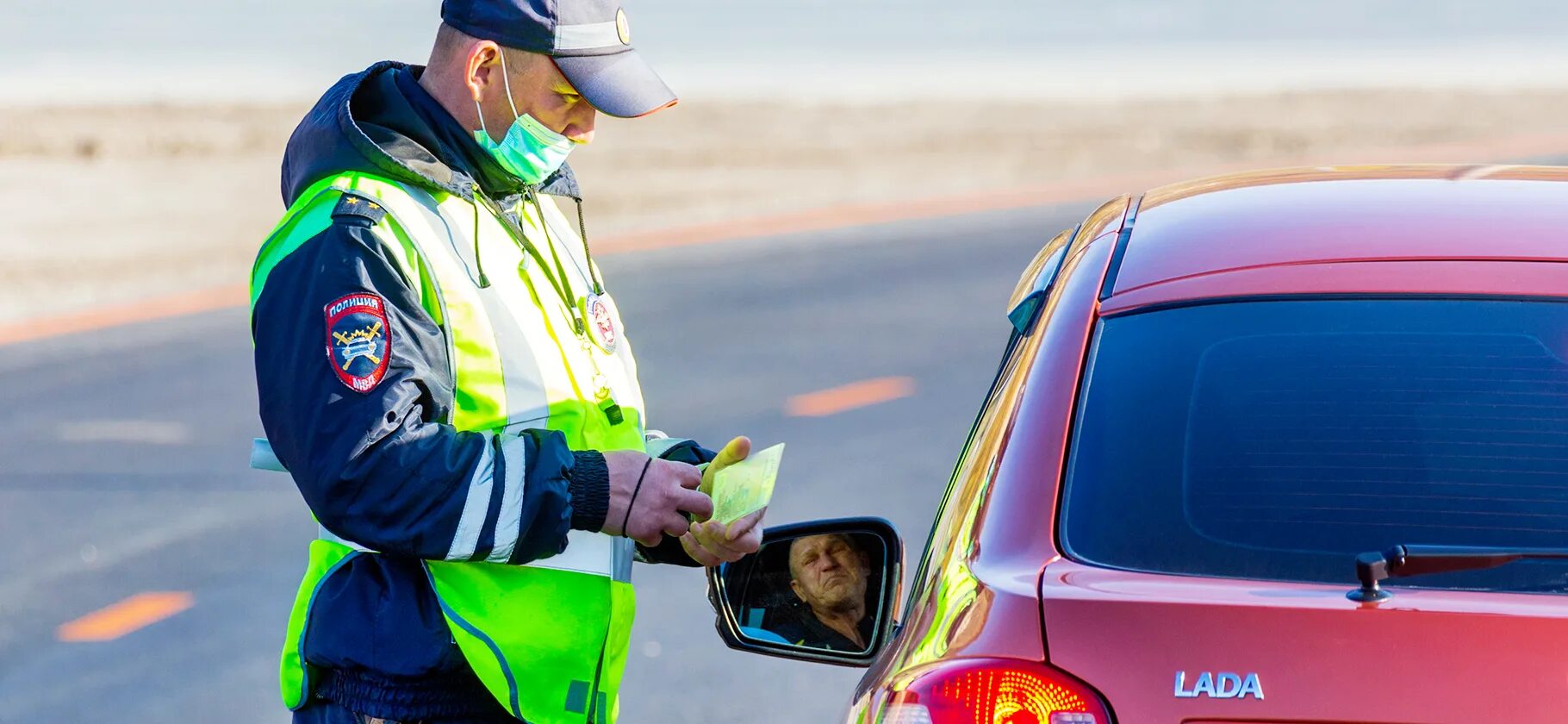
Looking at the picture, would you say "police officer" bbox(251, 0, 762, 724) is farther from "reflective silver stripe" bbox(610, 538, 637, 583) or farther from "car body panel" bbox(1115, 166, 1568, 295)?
"car body panel" bbox(1115, 166, 1568, 295)

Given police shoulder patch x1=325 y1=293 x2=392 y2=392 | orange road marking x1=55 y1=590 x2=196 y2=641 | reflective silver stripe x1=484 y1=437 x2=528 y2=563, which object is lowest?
orange road marking x1=55 y1=590 x2=196 y2=641

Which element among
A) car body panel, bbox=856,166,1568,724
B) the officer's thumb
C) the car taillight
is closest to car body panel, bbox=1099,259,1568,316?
car body panel, bbox=856,166,1568,724

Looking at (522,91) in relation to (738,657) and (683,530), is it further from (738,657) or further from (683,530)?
(738,657)

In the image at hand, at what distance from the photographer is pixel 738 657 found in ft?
19.6

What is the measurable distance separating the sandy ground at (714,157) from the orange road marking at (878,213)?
181 mm

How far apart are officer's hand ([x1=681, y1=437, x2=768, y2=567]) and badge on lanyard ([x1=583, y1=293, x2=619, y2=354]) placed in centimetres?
27

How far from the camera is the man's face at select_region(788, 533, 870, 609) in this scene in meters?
3.06

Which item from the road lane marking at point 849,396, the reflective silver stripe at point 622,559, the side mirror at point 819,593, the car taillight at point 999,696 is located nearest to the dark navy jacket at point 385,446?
the reflective silver stripe at point 622,559

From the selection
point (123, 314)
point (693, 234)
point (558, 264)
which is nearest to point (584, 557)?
point (558, 264)

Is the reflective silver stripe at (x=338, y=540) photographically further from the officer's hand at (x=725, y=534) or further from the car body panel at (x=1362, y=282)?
the car body panel at (x=1362, y=282)

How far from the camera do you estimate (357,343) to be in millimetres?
2680

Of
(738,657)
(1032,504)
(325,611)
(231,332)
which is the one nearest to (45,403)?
(231,332)

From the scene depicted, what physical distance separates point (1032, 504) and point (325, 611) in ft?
3.64

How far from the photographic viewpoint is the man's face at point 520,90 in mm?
3039
